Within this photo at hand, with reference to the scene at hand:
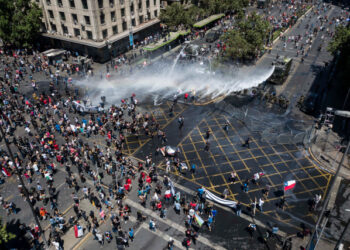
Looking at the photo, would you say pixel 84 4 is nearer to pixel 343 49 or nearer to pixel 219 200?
pixel 219 200

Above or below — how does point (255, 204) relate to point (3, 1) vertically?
below

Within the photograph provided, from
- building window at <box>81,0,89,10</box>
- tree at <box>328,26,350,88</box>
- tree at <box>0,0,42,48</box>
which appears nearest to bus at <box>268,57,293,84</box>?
tree at <box>328,26,350,88</box>

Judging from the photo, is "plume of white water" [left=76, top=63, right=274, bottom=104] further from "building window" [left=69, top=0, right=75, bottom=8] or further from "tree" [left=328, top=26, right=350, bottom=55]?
"building window" [left=69, top=0, right=75, bottom=8]

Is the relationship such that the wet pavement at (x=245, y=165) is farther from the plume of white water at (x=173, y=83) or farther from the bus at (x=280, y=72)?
the bus at (x=280, y=72)

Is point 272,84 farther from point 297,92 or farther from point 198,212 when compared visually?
point 198,212

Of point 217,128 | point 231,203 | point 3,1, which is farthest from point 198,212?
point 3,1

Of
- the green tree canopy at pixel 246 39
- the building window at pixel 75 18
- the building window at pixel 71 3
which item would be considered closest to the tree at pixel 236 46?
the green tree canopy at pixel 246 39

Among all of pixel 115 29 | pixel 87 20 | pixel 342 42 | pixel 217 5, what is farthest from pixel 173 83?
pixel 217 5
